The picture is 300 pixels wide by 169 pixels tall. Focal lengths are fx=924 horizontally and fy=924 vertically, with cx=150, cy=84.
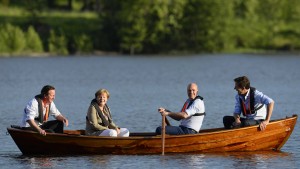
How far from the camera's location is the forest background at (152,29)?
122688 mm

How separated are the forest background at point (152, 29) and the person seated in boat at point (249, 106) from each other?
309 feet

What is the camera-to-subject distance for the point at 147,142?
990 inches

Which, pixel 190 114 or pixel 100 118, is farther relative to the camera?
pixel 100 118

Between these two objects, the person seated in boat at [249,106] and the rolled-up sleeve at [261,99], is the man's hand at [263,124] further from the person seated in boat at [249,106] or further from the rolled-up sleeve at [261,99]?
the rolled-up sleeve at [261,99]

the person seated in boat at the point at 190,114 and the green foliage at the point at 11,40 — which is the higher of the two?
the green foliage at the point at 11,40

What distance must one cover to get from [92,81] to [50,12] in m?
69.5

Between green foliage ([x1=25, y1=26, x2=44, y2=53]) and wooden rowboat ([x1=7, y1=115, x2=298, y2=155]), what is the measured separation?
89798mm

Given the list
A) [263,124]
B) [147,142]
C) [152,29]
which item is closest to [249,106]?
[263,124]

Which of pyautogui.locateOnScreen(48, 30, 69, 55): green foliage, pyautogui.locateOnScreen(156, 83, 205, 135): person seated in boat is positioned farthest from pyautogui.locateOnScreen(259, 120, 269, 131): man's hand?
pyautogui.locateOnScreen(48, 30, 69, 55): green foliage

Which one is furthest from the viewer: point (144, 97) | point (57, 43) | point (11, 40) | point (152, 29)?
point (152, 29)

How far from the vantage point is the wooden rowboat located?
82.0 feet

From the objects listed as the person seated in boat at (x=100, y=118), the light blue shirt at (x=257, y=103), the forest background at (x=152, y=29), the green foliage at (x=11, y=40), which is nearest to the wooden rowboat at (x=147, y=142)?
the person seated in boat at (x=100, y=118)

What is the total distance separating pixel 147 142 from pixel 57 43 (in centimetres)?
9383

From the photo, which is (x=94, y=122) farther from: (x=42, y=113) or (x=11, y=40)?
(x=11, y=40)
